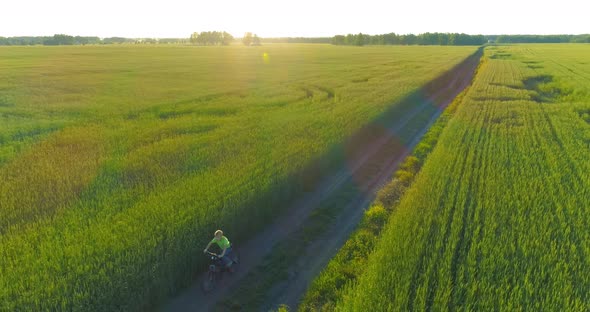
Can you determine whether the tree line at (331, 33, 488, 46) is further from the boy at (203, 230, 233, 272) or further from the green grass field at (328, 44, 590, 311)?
the boy at (203, 230, 233, 272)

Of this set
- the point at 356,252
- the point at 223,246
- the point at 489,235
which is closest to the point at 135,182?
the point at 223,246

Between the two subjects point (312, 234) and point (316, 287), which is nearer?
point (316, 287)

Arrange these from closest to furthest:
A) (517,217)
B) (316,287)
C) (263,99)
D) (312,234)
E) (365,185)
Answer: (316,287)
(517,217)
(312,234)
(365,185)
(263,99)

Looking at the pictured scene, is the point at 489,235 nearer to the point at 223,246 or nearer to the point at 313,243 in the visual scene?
the point at 313,243

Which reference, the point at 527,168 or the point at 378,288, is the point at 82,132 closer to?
the point at 378,288

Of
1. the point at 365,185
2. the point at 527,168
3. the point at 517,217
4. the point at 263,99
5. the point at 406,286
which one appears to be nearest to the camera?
the point at 406,286

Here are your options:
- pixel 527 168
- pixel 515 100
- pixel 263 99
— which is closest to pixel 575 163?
pixel 527 168
